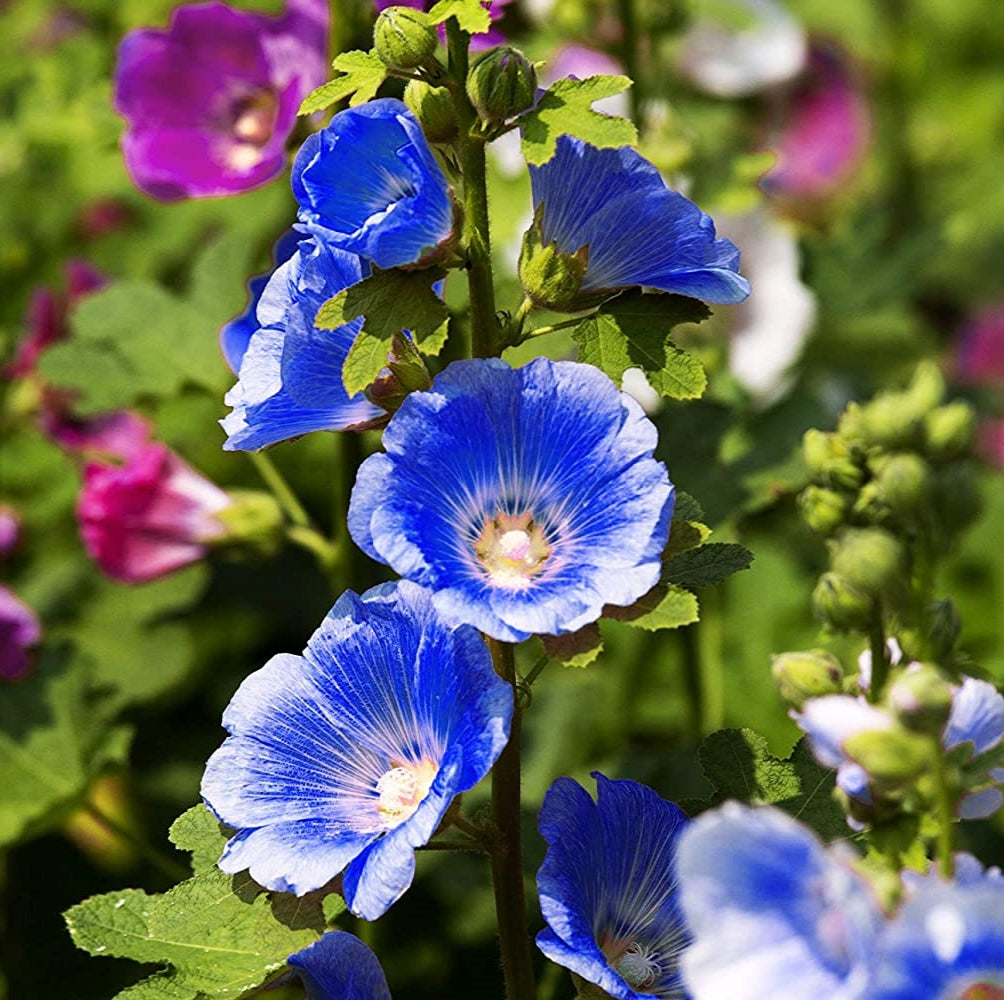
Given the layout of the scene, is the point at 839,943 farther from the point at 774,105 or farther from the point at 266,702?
the point at 774,105

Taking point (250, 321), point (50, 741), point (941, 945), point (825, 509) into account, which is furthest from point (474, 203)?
point (50, 741)

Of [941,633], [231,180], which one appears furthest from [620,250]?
[231,180]

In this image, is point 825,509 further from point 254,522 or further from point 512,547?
point 254,522

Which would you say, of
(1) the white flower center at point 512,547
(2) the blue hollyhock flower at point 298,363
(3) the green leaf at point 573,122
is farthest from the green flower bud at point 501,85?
(1) the white flower center at point 512,547

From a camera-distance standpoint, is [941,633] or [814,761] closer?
[941,633]

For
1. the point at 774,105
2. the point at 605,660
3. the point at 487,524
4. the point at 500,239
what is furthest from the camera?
the point at 774,105

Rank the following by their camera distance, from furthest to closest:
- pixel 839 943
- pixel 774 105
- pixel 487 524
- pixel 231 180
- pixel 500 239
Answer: pixel 774 105 → pixel 500 239 → pixel 231 180 → pixel 487 524 → pixel 839 943

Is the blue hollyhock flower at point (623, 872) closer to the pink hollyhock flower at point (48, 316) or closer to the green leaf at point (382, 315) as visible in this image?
the green leaf at point (382, 315)
